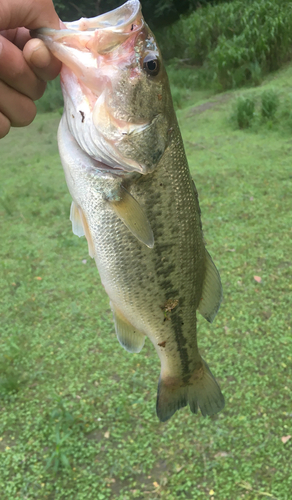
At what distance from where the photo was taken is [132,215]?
3.86 feet

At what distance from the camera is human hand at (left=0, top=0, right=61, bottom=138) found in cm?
113

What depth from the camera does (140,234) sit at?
1184mm

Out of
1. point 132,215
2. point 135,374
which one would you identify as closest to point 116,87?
point 132,215

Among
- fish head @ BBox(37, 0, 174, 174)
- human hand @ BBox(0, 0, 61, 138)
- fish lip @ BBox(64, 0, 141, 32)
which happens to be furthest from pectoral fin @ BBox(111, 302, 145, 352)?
fish lip @ BBox(64, 0, 141, 32)

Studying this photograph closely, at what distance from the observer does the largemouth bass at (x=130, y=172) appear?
113cm

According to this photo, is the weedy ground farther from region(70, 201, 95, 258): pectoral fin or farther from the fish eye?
the fish eye

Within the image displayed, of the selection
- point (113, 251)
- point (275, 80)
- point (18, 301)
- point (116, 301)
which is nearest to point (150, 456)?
point (116, 301)

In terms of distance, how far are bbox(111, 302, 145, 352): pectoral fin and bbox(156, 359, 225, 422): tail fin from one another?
204mm

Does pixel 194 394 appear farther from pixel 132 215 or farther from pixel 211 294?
pixel 132 215

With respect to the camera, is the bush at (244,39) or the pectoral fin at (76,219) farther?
the bush at (244,39)

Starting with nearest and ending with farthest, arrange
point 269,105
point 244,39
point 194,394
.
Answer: point 194,394 → point 269,105 → point 244,39

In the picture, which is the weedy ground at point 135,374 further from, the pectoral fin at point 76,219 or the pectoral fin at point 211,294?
the pectoral fin at point 76,219

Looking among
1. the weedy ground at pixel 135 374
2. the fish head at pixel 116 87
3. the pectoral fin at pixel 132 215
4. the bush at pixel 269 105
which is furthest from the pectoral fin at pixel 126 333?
the bush at pixel 269 105

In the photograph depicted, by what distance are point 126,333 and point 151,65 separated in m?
0.85
